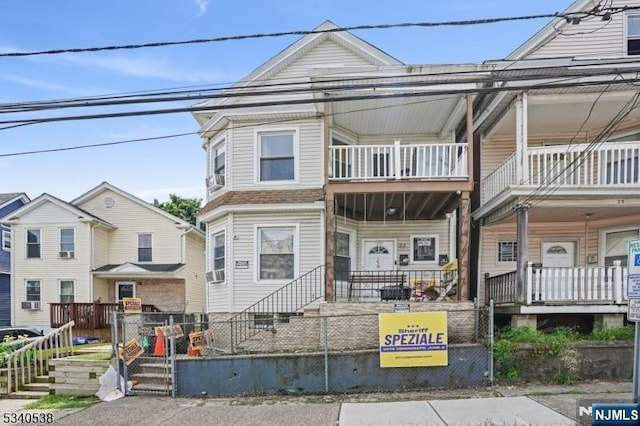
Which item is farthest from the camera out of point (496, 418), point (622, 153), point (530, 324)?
point (622, 153)

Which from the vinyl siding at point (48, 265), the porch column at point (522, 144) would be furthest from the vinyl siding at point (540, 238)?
the vinyl siding at point (48, 265)

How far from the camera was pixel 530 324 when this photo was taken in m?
9.34

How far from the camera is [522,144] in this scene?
983cm

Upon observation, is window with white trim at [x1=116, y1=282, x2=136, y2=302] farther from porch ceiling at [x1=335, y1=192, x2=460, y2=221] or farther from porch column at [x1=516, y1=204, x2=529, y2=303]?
porch column at [x1=516, y1=204, x2=529, y2=303]

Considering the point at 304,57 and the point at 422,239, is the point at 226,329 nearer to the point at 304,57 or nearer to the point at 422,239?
the point at 422,239

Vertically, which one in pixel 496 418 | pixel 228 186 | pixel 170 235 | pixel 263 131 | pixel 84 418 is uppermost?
pixel 263 131

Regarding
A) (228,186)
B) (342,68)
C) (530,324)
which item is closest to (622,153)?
(530,324)

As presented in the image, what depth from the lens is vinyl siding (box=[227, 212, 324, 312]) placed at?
36.6ft

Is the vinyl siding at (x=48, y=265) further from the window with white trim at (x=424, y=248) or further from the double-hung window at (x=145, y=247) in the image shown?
the window with white trim at (x=424, y=248)

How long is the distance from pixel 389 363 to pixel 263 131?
6.71m

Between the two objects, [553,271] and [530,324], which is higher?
[553,271]

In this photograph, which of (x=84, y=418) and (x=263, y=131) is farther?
(x=263, y=131)

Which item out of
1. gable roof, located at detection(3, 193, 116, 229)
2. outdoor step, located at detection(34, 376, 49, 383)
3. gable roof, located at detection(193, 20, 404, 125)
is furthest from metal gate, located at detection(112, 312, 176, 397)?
gable roof, located at detection(3, 193, 116, 229)

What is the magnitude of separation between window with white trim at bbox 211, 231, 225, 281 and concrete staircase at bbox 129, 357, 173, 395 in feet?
9.28
